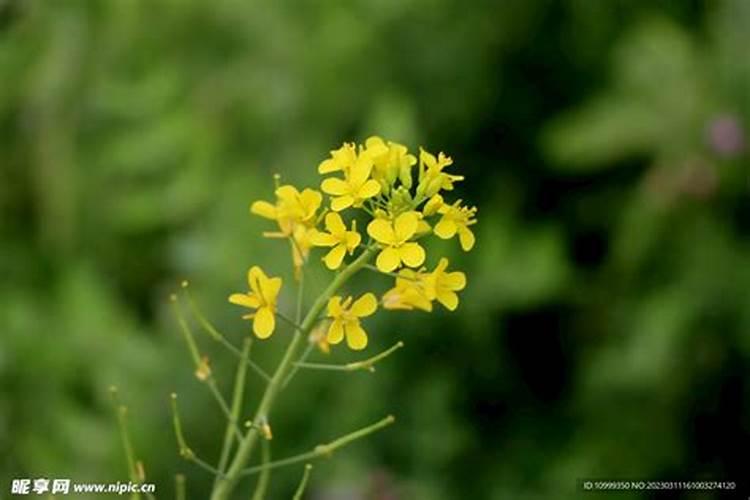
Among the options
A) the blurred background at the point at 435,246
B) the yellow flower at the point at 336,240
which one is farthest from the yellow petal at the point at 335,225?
the blurred background at the point at 435,246

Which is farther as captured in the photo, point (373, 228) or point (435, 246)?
point (435, 246)

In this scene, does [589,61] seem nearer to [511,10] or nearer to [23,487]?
[511,10]

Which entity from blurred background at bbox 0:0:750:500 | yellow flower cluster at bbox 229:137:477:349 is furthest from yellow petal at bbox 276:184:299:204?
blurred background at bbox 0:0:750:500

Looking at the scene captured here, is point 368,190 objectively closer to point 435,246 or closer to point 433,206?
point 433,206

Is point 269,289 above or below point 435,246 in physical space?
below

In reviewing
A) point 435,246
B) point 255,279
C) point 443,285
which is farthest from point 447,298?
point 435,246

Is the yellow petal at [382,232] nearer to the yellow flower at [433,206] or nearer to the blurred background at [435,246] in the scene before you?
the yellow flower at [433,206]

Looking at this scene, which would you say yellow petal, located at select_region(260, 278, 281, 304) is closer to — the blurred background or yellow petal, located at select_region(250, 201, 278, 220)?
yellow petal, located at select_region(250, 201, 278, 220)
